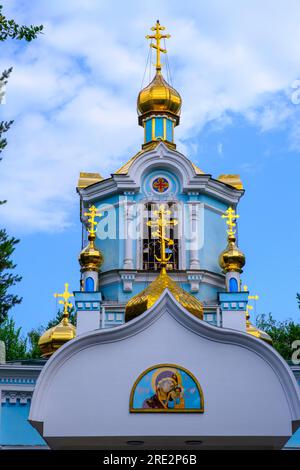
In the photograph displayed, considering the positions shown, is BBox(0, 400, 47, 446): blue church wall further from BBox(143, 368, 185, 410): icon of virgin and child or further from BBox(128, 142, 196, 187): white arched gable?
BBox(128, 142, 196, 187): white arched gable

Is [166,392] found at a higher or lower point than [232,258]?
lower

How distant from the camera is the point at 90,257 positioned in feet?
52.9

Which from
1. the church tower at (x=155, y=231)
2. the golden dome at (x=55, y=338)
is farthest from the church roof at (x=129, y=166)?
the golden dome at (x=55, y=338)

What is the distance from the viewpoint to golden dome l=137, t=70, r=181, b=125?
19734mm

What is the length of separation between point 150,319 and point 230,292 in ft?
11.3

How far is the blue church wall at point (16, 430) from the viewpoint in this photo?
46.3 feet

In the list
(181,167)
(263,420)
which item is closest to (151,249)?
(181,167)

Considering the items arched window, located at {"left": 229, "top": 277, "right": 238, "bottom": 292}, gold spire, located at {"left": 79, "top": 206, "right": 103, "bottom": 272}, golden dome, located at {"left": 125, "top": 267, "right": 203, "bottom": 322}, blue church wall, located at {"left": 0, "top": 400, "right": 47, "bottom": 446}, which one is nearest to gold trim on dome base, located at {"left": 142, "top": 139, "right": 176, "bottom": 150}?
gold spire, located at {"left": 79, "top": 206, "right": 103, "bottom": 272}

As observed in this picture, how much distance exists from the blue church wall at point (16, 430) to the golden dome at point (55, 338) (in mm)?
2485

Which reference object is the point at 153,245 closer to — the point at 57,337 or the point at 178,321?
the point at 57,337

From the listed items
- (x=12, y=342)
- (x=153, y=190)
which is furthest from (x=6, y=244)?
(x=12, y=342)

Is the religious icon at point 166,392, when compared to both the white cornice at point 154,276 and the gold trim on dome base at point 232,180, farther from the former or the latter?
the gold trim on dome base at point 232,180

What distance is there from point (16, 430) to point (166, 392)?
13.2 feet

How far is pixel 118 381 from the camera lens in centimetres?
1166
